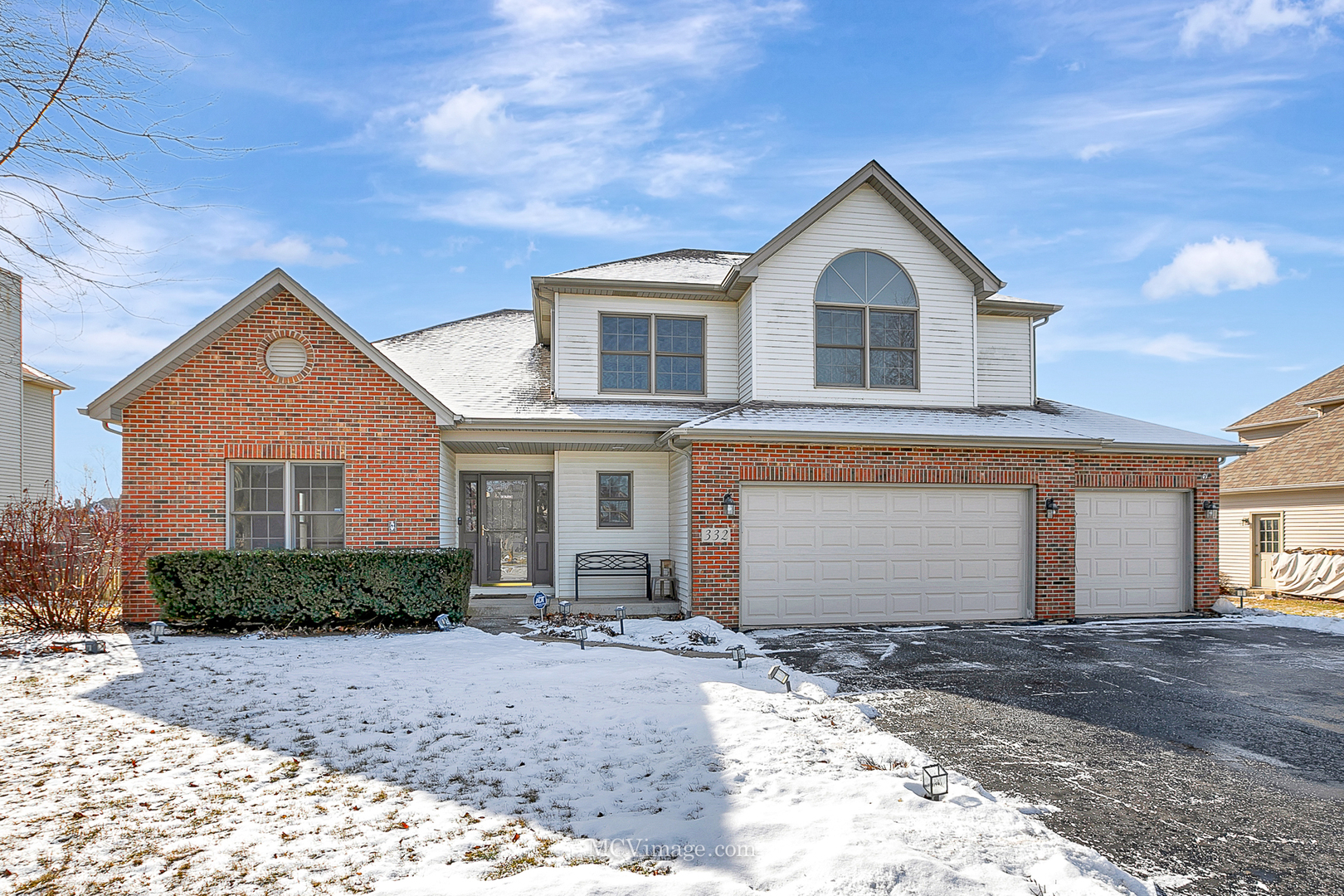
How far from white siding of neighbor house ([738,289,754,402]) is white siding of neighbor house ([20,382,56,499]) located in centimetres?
2014

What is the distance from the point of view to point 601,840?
4094mm

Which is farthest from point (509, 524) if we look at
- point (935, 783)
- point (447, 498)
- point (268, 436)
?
point (935, 783)

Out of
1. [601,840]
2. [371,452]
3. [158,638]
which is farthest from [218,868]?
[371,452]

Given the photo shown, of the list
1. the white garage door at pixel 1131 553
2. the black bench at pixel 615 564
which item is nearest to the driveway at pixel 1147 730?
the white garage door at pixel 1131 553

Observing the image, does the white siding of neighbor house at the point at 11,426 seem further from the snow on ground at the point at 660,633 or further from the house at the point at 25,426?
the snow on ground at the point at 660,633

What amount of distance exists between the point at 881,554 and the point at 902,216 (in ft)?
21.5

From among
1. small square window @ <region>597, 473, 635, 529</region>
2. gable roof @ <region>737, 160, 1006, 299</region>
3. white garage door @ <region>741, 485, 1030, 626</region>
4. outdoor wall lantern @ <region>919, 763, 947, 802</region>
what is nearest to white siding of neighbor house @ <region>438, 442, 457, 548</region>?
small square window @ <region>597, 473, 635, 529</region>

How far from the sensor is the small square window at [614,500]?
561 inches

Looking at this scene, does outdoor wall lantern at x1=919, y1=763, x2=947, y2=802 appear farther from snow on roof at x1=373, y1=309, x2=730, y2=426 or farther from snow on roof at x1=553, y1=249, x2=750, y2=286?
snow on roof at x1=553, y1=249, x2=750, y2=286

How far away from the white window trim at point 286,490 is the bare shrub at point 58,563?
139 cm

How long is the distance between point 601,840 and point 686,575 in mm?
8034

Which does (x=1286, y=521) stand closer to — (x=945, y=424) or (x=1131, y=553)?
(x=1131, y=553)

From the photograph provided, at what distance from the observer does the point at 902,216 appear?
1422 centimetres

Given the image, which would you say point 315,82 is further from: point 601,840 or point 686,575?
point 601,840
